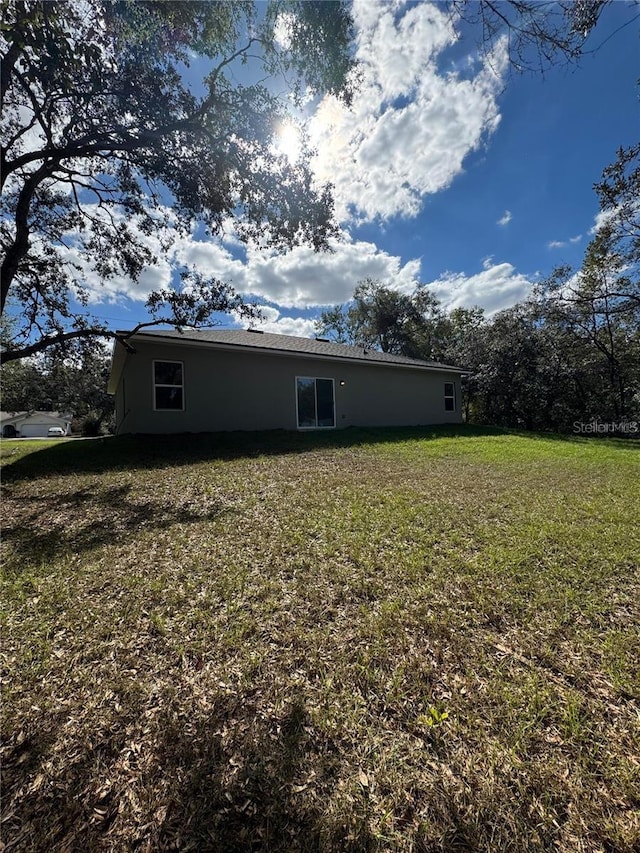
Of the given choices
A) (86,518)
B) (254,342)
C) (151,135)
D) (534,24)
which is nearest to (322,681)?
(86,518)

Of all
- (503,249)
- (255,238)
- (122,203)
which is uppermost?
(503,249)

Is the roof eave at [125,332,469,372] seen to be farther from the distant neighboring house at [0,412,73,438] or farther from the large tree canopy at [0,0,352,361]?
the distant neighboring house at [0,412,73,438]

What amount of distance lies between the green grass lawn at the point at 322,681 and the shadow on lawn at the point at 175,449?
3.01m

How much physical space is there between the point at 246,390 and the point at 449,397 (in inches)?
377

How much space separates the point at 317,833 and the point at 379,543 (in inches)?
96.5

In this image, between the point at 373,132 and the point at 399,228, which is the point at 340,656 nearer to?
the point at 373,132

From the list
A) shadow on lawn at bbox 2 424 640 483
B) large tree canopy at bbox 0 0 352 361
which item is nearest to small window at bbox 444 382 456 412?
shadow on lawn at bbox 2 424 640 483

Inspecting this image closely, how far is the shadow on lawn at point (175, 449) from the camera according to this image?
708 centimetres

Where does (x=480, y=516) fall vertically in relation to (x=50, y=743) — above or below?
above

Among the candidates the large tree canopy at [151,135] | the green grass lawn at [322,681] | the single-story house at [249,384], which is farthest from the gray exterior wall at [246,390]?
the green grass lawn at [322,681]

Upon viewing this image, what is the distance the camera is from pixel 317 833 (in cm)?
129

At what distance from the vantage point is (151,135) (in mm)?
6484

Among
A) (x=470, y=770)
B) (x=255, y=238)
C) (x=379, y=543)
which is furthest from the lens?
(x=255, y=238)

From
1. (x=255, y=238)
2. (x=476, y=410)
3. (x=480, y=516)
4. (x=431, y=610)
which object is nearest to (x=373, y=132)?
(x=255, y=238)
